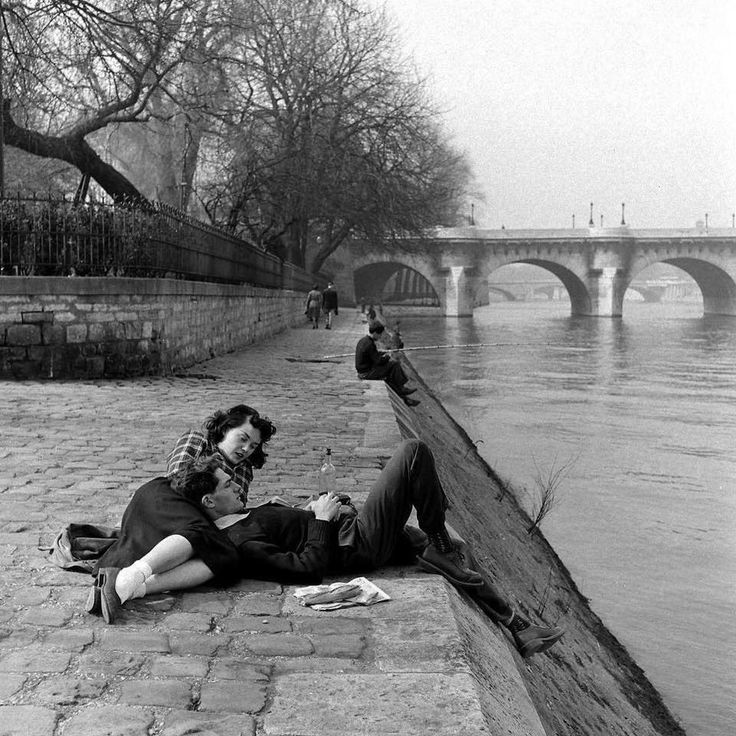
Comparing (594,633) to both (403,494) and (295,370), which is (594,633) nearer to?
(403,494)

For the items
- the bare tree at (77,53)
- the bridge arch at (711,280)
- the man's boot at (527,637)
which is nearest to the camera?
the man's boot at (527,637)

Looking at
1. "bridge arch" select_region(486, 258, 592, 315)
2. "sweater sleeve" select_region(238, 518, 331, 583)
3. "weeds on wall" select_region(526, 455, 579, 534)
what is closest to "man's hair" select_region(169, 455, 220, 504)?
"sweater sleeve" select_region(238, 518, 331, 583)

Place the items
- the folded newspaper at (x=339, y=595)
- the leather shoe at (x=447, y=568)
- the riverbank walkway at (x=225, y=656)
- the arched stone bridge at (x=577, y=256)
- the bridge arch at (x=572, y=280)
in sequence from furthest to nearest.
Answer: the bridge arch at (x=572, y=280) < the arched stone bridge at (x=577, y=256) < the leather shoe at (x=447, y=568) < the folded newspaper at (x=339, y=595) < the riverbank walkway at (x=225, y=656)

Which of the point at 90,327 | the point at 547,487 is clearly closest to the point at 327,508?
the point at 90,327

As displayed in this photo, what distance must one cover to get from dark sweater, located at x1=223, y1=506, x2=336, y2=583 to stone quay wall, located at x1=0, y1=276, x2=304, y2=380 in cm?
773

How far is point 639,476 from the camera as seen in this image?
13000 millimetres

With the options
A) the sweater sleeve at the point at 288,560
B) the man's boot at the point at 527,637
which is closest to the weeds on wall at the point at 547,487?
the man's boot at the point at 527,637

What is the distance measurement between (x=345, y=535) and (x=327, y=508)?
13 centimetres

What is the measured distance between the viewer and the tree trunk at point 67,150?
15781 millimetres

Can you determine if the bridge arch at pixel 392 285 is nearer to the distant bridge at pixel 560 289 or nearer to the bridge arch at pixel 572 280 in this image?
the bridge arch at pixel 572 280

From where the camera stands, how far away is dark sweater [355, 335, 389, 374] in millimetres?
12867

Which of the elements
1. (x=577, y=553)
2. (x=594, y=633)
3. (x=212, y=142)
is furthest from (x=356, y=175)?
(x=594, y=633)

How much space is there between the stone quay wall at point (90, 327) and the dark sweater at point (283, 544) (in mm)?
7725

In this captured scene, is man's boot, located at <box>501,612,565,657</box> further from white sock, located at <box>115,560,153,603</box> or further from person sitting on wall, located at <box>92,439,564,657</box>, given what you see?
white sock, located at <box>115,560,153,603</box>
